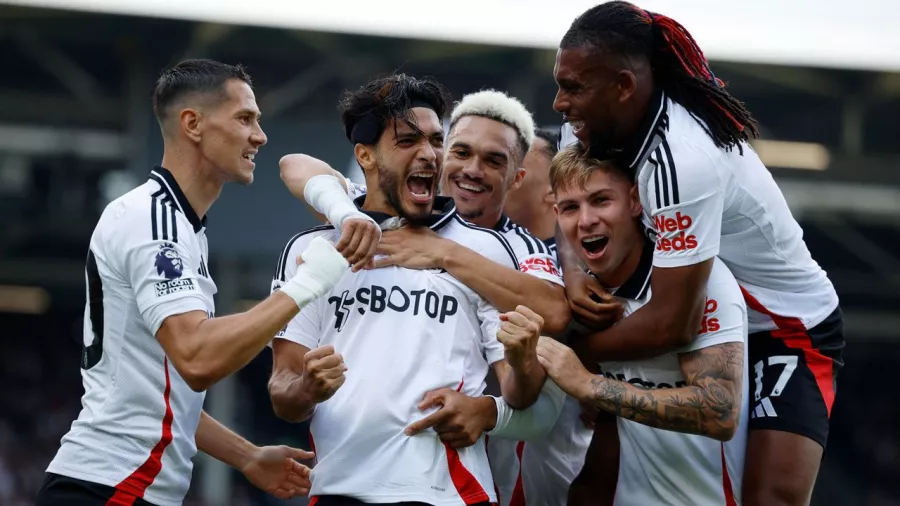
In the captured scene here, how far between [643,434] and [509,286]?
2.90 ft

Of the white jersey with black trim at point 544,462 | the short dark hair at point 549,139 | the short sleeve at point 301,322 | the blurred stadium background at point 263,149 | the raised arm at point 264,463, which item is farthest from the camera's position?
the blurred stadium background at point 263,149

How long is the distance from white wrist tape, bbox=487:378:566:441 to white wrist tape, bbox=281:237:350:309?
0.78 meters

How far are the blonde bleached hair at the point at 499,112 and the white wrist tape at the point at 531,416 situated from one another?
1745mm

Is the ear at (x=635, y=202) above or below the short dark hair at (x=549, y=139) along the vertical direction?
below

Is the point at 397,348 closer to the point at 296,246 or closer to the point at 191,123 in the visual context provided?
the point at 296,246

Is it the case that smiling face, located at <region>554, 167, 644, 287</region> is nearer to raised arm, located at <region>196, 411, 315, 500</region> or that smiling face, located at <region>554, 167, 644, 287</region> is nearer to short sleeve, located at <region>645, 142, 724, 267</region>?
short sleeve, located at <region>645, 142, 724, 267</region>

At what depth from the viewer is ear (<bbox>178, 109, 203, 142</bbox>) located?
4805mm

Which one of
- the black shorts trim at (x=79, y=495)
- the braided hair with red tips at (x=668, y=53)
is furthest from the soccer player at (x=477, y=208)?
the black shorts trim at (x=79, y=495)

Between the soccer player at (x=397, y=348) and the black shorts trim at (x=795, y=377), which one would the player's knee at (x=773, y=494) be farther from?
the soccer player at (x=397, y=348)

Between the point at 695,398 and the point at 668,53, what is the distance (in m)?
1.36

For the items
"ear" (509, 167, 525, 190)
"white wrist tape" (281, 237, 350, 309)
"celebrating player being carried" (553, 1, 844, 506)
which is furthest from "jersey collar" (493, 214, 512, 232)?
"white wrist tape" (281, 237, 350, 309)

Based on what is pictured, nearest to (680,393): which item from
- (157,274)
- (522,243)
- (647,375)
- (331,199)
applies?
(647,375)

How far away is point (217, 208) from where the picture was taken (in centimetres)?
1444

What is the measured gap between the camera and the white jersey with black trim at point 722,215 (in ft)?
14.2
